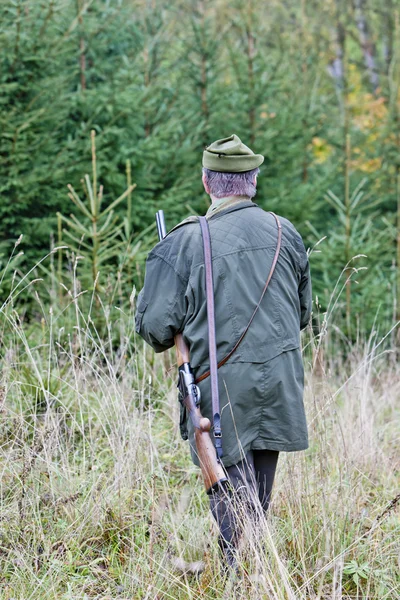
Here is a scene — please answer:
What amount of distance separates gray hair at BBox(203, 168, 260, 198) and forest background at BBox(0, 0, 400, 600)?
0.62 metres

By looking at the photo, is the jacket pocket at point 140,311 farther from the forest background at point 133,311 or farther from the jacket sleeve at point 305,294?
the jacket sleeve at point 305,294

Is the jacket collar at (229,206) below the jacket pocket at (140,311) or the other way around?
the other way around

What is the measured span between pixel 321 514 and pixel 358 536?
20cm

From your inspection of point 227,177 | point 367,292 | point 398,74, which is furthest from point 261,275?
point 398,74

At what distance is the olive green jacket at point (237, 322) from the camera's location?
286cm

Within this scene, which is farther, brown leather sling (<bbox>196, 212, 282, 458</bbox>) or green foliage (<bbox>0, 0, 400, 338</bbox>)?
green foliage (<bbox>0, 0, 400, 338</bbox>)

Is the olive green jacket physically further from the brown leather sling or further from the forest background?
the forest background

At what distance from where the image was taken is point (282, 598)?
Result: 2.53 m

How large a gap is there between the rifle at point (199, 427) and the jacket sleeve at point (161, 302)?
0.11m

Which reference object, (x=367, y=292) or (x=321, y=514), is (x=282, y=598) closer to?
(x=321, y=514)

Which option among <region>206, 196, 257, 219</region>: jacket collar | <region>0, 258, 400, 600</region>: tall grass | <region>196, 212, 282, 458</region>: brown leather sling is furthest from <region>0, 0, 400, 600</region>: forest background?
<region>206, 196, 257, 219</region>: jacket collar

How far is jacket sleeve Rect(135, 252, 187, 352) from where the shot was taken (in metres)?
2.90

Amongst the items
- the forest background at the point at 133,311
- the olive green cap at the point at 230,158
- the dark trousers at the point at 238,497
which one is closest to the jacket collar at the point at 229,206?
the olive green cap at the point at 230,158

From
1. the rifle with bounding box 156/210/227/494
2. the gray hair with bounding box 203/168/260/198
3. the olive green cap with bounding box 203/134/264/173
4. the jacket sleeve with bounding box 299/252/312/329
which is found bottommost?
the rifle with bounding box 156/210/227/494
